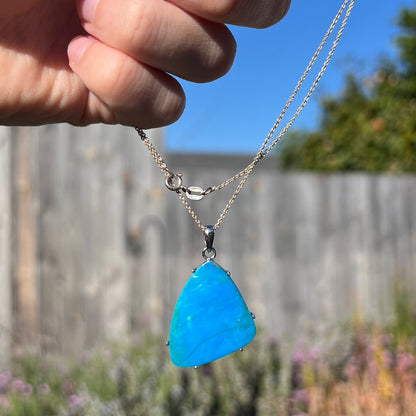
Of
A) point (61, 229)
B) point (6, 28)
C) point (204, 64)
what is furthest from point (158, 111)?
point (61, 229)

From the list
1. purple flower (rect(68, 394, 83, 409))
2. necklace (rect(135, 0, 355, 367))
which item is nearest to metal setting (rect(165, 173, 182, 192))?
necklace (rect(135, 0, 355, 367))

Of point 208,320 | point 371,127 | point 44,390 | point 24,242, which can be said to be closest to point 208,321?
point 208,320

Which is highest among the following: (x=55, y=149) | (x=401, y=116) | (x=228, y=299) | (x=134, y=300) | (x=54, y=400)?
(x=401, y=116)

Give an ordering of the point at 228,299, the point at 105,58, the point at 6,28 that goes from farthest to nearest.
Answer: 1. the point at 228,299
2. the point at 6,28
3. the point at 105,58

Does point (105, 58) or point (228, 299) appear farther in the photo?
point (228, 299)

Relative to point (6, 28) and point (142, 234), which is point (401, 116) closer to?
point (142, 234)

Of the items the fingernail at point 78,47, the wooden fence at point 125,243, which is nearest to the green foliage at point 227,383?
the wooden fence at point 125,243

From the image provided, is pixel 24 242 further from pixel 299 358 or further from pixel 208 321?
pixel 208 321

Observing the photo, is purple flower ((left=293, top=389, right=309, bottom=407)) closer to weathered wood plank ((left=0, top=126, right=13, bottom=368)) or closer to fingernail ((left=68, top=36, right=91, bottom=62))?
weathered wood plank ((left=0, top=126, right=13, bottom=368))
